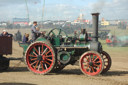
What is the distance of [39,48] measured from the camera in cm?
781

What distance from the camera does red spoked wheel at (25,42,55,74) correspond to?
768 centimetres

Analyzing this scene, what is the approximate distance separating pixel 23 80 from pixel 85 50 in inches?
97.7

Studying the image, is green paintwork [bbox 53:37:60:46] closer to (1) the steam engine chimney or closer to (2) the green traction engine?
(2) the green traction engine

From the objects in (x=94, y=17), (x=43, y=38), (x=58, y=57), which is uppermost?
(x=94, y=17)

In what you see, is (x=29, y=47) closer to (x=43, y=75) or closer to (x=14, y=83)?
(x=43, y=75)

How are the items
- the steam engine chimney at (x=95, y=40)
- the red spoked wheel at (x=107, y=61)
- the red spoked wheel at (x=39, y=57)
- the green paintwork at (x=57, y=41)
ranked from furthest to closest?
the red spoked wheel at (x=107, y=61) < the green paintwork at (x=57, y=41) < the red spoked wheel at (x=39, y=57) < the steam engine chimney at (x=95, y=40)

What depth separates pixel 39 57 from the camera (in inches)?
306

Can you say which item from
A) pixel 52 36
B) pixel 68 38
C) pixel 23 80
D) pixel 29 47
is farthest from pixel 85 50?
pixel 23 80

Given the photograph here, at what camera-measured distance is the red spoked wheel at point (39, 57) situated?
7.68 meters

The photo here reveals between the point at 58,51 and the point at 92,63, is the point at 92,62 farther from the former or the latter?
the point at 58,51

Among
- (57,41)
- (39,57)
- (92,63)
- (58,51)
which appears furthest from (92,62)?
(39,57)

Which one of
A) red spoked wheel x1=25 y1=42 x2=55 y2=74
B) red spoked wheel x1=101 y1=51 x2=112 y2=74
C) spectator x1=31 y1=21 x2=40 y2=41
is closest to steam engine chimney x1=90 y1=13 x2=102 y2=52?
red spoked wheel x1=101 y1=51 x2=112 y2=74

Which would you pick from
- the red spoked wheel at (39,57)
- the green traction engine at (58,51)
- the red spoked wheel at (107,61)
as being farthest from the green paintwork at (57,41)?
the red spoked wheel at (107,61)

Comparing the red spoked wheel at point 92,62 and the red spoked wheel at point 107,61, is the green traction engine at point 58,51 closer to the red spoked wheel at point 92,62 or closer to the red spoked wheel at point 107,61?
the red spoked wheel at point 92,62
